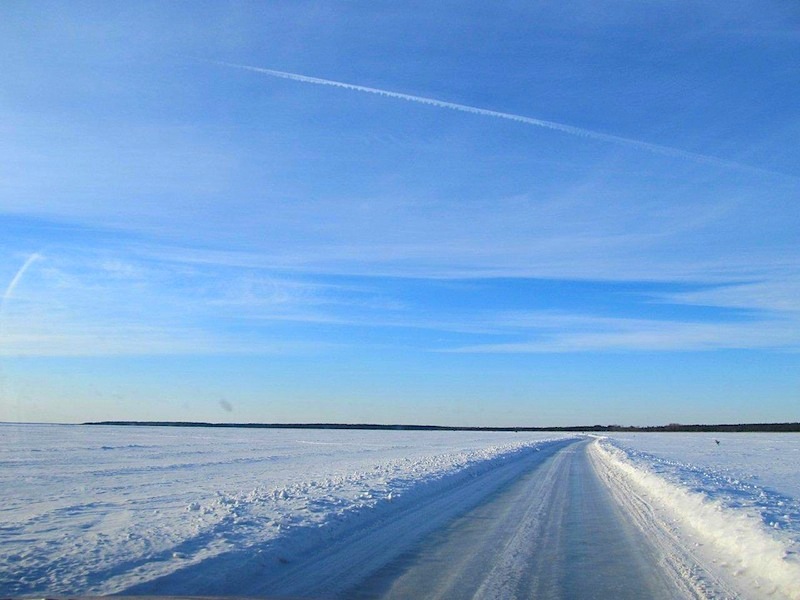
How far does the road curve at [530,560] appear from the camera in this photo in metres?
7.07

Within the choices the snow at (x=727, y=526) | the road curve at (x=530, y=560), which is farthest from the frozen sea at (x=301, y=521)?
the road curve at (x=530, y=560)

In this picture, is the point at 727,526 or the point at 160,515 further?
the point at 160,515

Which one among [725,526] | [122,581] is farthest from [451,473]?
[122,581]

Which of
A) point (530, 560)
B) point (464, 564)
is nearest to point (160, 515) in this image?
point (464, 564)

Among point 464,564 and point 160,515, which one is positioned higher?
point 160,515

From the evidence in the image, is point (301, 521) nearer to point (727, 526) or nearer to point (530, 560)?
point (530, 560)

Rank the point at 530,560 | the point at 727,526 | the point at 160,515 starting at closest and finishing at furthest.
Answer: the point at 530,560, the point at 727,526, the point at 160,515

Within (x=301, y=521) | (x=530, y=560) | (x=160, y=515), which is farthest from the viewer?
(x=160, y=515)

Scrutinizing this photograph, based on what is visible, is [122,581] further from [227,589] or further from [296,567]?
[296,567]

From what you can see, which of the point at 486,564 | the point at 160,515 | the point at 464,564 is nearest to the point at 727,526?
the point at 486,564

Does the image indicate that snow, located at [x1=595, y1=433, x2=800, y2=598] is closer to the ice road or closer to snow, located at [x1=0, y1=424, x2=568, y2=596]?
the ice road

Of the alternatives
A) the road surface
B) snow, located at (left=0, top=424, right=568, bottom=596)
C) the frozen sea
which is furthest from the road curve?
snow, located at (left=0, top=424, right=568, bottom=596)

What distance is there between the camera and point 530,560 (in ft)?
28.1

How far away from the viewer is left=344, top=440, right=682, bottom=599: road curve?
707 centimetres
